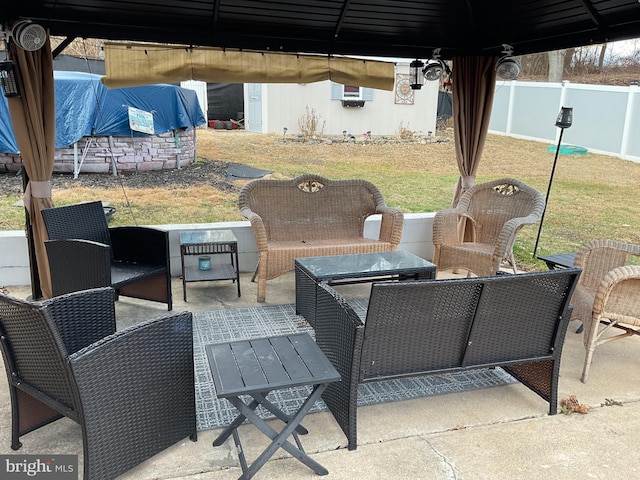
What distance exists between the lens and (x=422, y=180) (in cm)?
1033

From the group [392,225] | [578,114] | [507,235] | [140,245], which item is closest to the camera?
[140,245]

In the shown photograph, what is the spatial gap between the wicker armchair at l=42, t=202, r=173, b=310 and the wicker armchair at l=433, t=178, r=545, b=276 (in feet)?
8.19

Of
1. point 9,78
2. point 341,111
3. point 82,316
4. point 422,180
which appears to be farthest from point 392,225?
point 341,111

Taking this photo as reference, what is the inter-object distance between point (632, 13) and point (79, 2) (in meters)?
4.26

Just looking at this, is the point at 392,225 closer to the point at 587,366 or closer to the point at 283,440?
the point at 587,366

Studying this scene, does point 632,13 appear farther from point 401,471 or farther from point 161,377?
point 161,377

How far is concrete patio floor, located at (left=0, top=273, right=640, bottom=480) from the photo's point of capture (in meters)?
2.38

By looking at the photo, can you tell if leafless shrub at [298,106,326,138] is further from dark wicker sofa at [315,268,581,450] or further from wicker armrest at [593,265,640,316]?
dark wicker sofa at [315,268,581,450]

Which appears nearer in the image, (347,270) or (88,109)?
(347,270)

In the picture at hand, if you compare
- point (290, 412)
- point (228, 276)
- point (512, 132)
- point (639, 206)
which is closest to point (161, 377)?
point (290, 412)

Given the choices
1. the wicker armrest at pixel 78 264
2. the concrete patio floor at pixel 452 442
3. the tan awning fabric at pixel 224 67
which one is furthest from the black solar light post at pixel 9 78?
the concrete patio floor at pixel 452 442

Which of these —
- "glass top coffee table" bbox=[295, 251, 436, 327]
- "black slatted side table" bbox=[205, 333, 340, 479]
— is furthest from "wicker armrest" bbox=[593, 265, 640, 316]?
"black slatted side table" bbox=[205, 333, 340, 479]

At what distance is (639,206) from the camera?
8.66 metres

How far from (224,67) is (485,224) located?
2.95m
